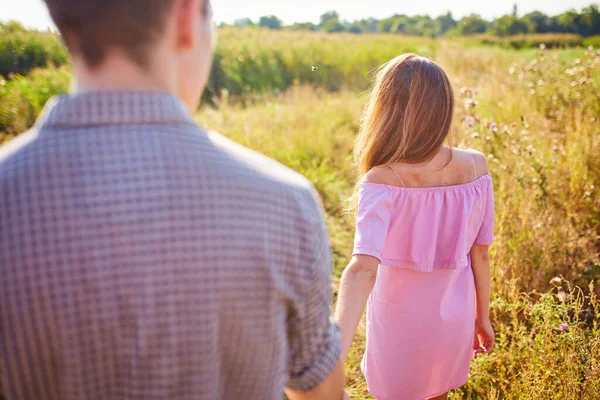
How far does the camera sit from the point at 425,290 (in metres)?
2.07

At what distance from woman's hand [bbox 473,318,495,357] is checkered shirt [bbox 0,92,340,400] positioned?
179cm

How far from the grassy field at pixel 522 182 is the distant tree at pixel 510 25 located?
16912 millimetres

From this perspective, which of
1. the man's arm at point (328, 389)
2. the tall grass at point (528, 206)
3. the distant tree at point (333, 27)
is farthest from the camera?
the distant tree at point (333, 27)

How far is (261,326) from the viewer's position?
0.84m

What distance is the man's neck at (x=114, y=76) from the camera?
30.0 inches

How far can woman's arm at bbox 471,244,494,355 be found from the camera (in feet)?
7.16

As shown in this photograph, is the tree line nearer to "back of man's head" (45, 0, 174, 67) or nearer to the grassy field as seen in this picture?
the grassy field

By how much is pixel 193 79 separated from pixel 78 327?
1.61ft

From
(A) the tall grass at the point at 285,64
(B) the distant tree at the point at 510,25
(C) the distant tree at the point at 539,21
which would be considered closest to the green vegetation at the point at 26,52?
(A) the tall grass at the point at 285,64

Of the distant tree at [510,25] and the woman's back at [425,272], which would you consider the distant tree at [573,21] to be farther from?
the woman's back at [425,272]

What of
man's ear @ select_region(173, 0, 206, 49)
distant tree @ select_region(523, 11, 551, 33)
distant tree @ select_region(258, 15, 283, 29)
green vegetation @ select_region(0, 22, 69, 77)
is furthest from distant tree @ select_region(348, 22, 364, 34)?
man's ear @ select_region(173, 0, 206, 49)

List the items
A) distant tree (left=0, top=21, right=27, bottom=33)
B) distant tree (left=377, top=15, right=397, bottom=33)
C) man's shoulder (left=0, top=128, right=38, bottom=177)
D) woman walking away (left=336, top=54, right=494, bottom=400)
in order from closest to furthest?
man's shoulder (left=0, top=128, right=38, bottom=177)
woman walking away (left=336, top=54, right=494, bottom=400)
distant tree (left=0, top=21, right=27, bottom=33)
distant tree (left=377, top=15, right=397, bottom=33)

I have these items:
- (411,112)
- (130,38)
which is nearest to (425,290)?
(411,112)

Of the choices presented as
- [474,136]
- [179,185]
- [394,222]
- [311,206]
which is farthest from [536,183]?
[179,185]
